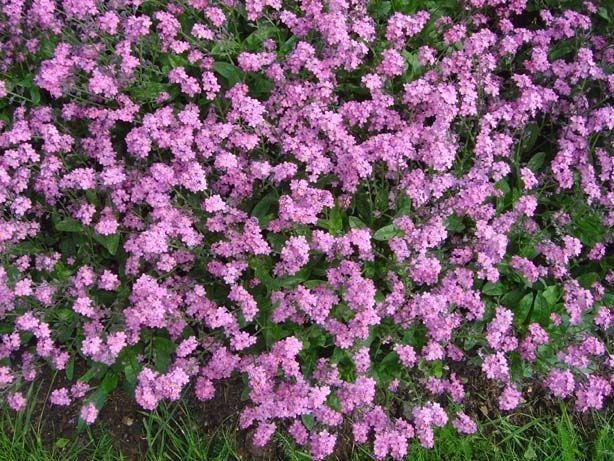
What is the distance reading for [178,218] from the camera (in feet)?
12.2

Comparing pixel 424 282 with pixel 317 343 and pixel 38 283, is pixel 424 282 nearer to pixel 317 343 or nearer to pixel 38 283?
pixel 317 343

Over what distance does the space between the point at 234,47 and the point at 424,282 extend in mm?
1899

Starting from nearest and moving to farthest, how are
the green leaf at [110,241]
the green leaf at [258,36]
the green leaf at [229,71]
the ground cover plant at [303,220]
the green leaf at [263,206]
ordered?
the ground cover plant at [303,220] < the green leaf at [110,241] < the green leaf at [263,206] < the green leaf at [229,71] < the green leaf at [258,36]

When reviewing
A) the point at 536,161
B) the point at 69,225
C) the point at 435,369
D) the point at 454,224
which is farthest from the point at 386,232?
the point at 69,225

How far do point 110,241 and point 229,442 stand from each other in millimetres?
1375

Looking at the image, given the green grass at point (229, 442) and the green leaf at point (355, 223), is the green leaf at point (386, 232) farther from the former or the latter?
the green grass at point (229, 442)

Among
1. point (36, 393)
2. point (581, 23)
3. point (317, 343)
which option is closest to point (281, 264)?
point (317, 343)

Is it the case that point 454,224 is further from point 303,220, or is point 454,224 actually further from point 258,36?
point 258,36

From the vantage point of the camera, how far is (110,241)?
3850mm

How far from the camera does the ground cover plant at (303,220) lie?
145 inches

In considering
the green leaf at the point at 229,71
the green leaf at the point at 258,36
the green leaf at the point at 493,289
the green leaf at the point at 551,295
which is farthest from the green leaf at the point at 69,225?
the green leaf at the point at 551,295

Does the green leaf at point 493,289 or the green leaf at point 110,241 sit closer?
the green leaf at point 110,241

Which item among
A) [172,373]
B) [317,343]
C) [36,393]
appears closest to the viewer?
[172,373]

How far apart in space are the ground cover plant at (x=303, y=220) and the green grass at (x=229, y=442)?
13 cm
